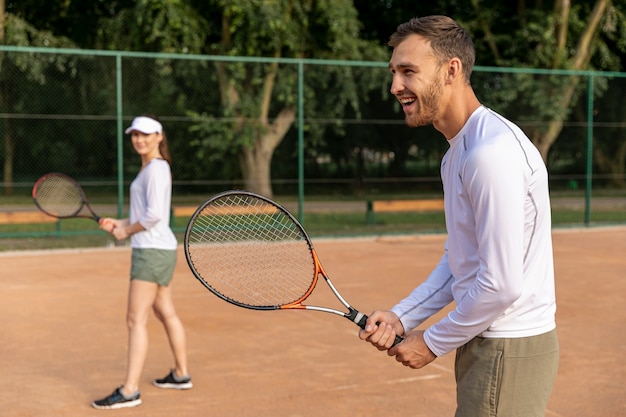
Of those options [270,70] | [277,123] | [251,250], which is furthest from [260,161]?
[251,250]

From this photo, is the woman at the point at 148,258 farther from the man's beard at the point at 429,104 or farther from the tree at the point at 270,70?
the tree at the point at 270,70

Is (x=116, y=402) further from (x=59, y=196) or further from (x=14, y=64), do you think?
(x=14, y=64)

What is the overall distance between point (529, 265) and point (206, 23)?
15.1 meters

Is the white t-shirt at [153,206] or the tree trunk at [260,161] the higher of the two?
the white t-shirt at [153,206]

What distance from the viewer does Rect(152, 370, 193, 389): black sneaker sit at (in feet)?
18.0

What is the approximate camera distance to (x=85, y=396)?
17.5ft

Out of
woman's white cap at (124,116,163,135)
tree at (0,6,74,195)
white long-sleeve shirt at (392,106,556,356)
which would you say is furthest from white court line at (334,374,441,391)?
tree at (0,6,74,195)

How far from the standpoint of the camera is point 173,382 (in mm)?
5523

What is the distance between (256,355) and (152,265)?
136 centimetres

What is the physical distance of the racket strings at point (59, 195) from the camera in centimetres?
733

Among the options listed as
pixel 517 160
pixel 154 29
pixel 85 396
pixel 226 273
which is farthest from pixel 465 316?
pixel 154 29

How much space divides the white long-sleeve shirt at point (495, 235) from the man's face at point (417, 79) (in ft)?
0.39

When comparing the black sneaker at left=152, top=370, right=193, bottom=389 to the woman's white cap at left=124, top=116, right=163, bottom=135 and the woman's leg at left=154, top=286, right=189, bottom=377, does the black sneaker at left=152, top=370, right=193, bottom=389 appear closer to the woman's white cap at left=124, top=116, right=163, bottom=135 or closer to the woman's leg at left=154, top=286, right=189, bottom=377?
the woman's leg at left=154, top=286, right=189, bottom=377

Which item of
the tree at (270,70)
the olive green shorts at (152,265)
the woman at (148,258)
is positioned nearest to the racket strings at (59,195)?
the woman at (148,258)
